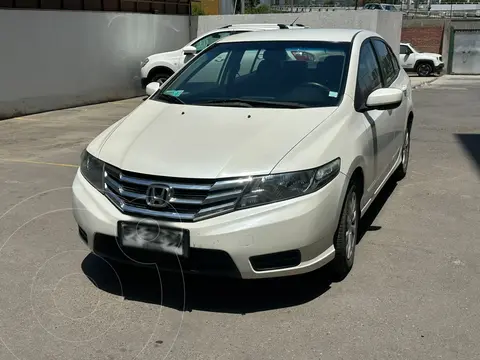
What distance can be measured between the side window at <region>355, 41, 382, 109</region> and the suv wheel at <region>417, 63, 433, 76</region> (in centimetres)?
2107

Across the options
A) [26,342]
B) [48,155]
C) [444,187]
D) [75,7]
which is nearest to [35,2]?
[75,7]

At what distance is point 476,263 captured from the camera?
4199 mm

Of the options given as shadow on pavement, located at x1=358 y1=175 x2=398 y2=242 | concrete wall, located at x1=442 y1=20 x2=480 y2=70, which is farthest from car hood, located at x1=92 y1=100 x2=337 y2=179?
concrete wall, located at x1=442 y1=20 x2=480 y2=70

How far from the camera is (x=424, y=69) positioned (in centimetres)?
2480

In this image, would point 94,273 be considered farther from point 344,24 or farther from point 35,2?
point 344,24

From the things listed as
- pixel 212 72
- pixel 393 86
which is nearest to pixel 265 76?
pixel 212 72

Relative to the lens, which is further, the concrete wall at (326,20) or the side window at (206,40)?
the concrete wall at (326,20)

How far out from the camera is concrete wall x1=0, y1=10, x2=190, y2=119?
11273 millimetres

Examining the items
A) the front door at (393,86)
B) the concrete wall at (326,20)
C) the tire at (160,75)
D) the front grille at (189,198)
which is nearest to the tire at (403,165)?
the front door at (393,86)

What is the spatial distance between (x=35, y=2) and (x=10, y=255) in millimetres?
9043

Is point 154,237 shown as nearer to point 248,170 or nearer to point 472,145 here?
point 248,170

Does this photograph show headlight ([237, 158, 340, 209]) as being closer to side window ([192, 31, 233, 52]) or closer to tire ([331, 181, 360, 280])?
tire ([331, 181, 360, 280])

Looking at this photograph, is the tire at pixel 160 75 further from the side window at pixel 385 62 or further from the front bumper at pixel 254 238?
the front bumper at pixel 254 238

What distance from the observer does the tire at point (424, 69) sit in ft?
81.0
